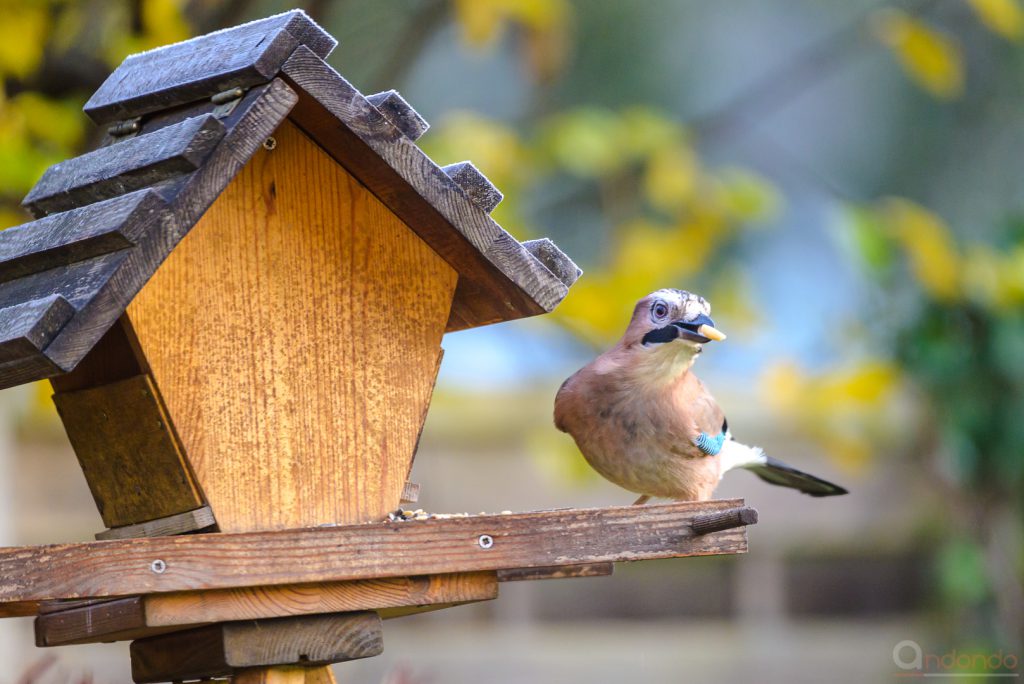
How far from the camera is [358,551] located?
7.41 feet

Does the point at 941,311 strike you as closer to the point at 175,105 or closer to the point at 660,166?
the point at 660,166

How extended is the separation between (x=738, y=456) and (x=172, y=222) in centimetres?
183

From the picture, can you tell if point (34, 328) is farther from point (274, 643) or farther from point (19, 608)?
point (274, 643)

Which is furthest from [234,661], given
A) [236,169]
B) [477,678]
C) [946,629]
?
[946,629]

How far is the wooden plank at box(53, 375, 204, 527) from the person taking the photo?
7.66 ft

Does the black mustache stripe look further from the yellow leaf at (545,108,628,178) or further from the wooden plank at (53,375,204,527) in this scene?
the yellow leaf at (545,108,628,178)

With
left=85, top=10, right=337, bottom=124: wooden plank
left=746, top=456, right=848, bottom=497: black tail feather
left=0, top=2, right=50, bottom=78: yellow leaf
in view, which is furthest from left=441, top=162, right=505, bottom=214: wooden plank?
left=0, top=2, right=50, bottom=78: yellow leaf

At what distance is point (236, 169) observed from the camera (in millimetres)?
2219

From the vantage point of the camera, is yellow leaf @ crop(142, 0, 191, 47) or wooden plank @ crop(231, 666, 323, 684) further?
yellow leaf @ crop(142, 0, 191, 47)

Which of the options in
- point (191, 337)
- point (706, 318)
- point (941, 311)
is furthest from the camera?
point (941, 311)

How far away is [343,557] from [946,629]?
6.29 metres

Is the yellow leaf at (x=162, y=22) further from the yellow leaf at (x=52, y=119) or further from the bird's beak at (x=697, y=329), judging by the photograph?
the bird's beak at (x=697, y=329)

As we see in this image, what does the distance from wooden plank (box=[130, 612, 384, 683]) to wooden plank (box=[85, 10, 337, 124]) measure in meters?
0.95

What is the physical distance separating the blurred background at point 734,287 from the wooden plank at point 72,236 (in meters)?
1.75
